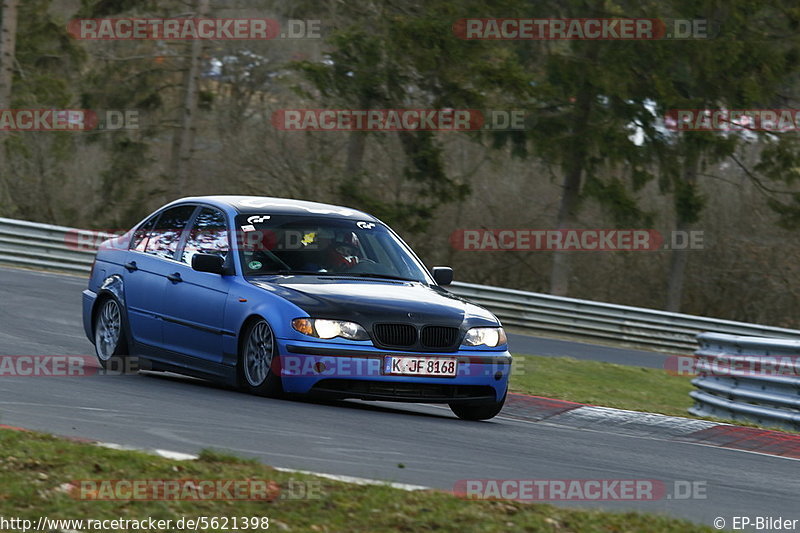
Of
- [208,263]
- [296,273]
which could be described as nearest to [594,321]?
[296,273]

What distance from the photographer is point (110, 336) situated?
11.6 meters

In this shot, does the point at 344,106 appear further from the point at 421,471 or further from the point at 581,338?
the point at 421,471

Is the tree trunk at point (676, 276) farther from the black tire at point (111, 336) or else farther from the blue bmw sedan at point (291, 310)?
the black tire at point (111, 336)

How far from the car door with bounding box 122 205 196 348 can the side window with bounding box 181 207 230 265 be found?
0.16m

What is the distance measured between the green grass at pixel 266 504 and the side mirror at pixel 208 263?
3514 mm

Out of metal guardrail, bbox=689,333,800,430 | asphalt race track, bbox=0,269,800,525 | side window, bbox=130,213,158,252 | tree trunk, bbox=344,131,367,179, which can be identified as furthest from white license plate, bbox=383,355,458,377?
tree trunk, bbox=344,131,367,179

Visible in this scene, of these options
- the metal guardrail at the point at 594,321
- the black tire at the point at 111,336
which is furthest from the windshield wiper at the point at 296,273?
the metal guardrail at the point at 594,321

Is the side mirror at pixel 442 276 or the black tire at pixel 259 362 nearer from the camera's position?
the black tire at pixel 259 362

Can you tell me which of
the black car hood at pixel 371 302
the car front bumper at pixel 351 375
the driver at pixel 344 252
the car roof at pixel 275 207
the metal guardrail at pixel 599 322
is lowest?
the metal guardrail at pixel 599 322

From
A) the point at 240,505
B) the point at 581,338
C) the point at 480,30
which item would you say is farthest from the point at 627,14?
the point at 240,505

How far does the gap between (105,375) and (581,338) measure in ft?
48.9

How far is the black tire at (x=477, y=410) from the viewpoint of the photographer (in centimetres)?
1022

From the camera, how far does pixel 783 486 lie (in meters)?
8.09

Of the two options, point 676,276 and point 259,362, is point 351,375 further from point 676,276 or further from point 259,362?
point 676,276
